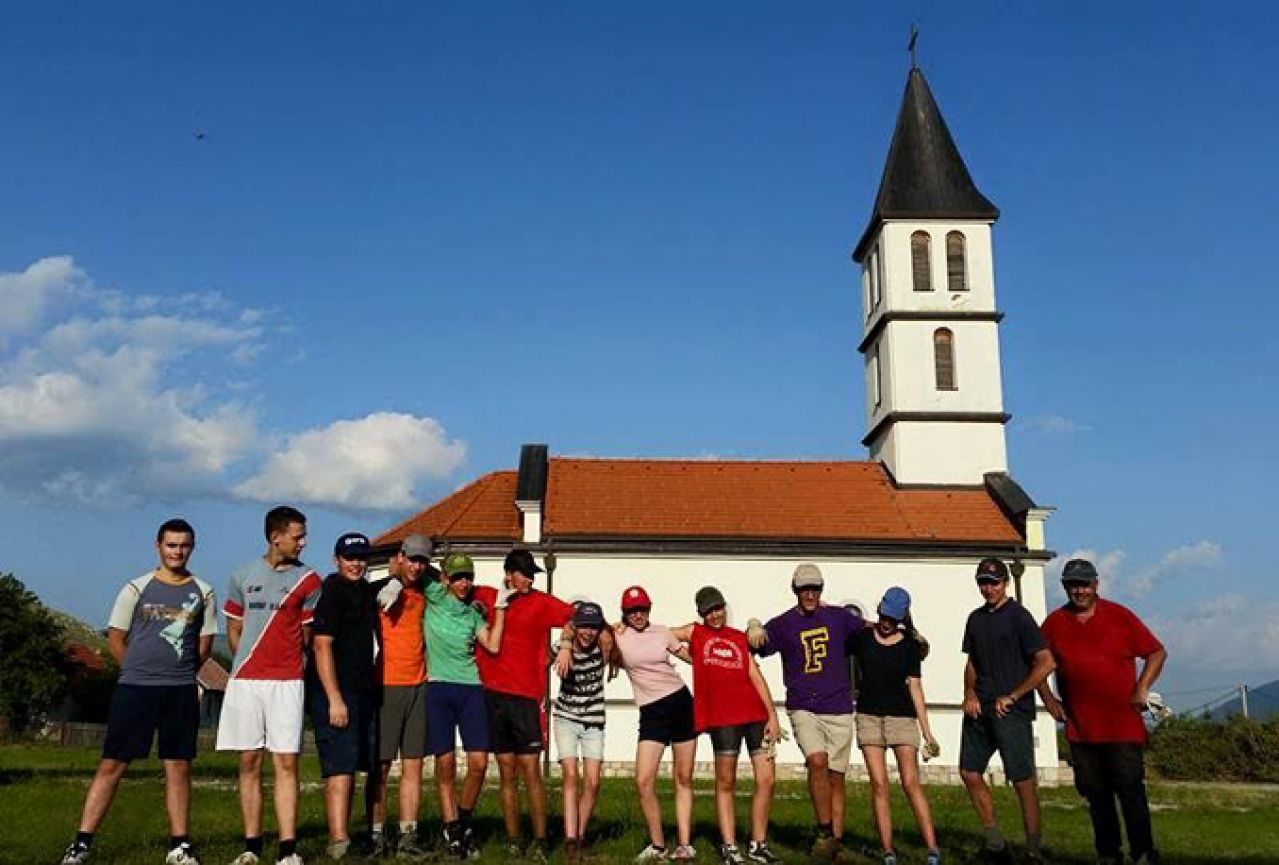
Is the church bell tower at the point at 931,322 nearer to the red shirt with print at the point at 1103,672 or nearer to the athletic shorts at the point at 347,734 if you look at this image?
the red shirt with print at the point at 1103,672

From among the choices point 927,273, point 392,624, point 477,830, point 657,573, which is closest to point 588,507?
point 657,573

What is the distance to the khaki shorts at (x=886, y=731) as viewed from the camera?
791 centimetres

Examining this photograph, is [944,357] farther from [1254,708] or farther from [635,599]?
[635,599]

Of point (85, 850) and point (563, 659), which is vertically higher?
point (563, 659)

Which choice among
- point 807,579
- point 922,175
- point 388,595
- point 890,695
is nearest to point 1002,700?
point 890,695

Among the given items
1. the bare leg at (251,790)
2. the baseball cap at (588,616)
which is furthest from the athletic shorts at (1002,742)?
the bare leg at (251,790)

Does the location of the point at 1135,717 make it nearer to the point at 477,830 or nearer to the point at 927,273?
the point at 477,830

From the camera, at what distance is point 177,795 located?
7289 mm

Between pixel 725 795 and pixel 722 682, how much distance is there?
0.80 m

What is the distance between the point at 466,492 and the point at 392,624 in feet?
63.3

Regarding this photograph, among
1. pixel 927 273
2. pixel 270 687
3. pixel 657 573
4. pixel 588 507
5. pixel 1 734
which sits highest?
pixel 927 273

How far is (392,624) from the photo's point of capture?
7.61 meters

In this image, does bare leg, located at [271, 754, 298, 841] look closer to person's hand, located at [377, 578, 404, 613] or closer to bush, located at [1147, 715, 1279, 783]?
person's hand, located at [377, 578, 404, 613]

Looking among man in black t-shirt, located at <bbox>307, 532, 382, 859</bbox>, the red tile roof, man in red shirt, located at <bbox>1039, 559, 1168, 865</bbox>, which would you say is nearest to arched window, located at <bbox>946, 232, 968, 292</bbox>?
the red tile roof
